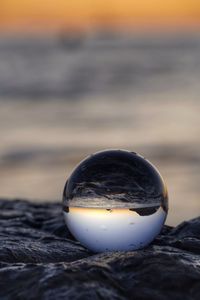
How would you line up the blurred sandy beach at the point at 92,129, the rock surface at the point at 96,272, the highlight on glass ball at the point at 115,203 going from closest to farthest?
the rock surface at the point at 96,272
the highlight on glass ball at the point at 115,203
the blurred sandy beach at the point at 92,129

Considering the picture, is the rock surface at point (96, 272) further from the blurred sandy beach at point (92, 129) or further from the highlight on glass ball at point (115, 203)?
the blurred sandy beach at point (92, 129)

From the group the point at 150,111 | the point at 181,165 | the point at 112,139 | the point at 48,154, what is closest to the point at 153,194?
the point at 181,165

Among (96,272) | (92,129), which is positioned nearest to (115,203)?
(96,272)

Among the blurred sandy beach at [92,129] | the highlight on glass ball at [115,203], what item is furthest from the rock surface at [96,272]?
the blurred sandy beach at [92,129]

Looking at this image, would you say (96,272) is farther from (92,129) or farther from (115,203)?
(92,129)

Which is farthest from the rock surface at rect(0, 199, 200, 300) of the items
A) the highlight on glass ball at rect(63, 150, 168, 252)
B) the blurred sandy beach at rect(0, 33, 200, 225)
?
the blurred sandy beach at rect(0, 33, 200, 225)

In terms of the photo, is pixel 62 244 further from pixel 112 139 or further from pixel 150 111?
pixel 150 111
